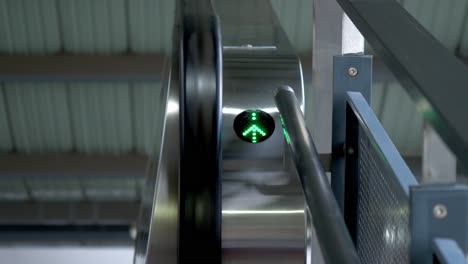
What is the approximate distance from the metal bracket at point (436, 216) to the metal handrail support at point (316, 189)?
0.11 metres

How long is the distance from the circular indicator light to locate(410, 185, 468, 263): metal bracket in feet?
4.74

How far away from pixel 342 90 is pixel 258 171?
0.51m

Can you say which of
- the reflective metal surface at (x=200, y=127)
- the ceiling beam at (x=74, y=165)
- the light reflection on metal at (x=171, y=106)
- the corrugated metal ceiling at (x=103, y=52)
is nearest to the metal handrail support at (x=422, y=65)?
the reflective metal surface at (x=200, y=127)

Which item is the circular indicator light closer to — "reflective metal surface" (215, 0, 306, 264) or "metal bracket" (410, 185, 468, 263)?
"reflective metal surface" (215, 0, 306, 264)

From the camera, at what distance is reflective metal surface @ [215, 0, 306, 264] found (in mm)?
2475

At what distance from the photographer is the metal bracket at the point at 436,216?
3.91ft

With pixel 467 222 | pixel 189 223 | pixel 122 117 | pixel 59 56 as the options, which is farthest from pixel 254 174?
pixel 122 117

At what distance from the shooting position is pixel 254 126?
274cm

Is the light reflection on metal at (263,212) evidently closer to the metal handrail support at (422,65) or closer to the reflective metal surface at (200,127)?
the reflective metal surface at (200,127)

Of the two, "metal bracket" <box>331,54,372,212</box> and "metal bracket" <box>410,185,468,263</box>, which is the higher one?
"metal bracket" <box>410,185,468,263</box>

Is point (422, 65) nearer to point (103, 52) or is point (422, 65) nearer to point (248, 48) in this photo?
point (248, 48)

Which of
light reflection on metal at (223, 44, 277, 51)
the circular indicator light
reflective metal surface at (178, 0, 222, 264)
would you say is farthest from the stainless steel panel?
light reflection on metal at (223, 44, 277, 51)

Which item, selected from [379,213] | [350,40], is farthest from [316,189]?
[350,40]

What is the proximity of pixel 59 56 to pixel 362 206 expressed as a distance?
7425mm
